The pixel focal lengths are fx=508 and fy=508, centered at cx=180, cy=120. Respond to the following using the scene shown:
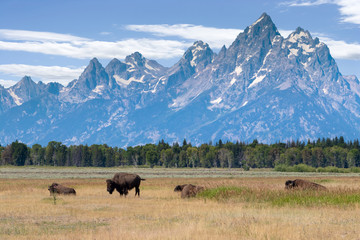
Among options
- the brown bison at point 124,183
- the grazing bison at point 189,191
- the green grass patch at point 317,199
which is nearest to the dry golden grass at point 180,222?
the green grass patch at point 317,199

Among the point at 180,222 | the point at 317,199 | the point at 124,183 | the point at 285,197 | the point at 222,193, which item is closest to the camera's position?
the point at 180,222

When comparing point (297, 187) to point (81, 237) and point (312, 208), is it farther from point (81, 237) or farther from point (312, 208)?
point (81, 237)

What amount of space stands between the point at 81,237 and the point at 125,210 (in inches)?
420

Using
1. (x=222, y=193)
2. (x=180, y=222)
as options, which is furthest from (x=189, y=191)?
Result: (x=180, y=222)

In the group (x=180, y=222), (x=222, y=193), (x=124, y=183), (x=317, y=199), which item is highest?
(x=124, y=183)

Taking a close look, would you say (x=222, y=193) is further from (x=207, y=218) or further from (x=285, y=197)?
(x=207, y=218)

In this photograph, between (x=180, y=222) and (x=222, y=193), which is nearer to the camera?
(x=180, y=222)

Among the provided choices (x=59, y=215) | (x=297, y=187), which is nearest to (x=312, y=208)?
(x=297, y=187)

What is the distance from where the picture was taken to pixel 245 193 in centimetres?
3669

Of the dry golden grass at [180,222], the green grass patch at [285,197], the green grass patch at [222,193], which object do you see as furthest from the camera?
the green grass patch at [222,193]

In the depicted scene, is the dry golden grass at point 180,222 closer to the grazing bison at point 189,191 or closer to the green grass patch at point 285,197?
the green grass patch at point 285,197

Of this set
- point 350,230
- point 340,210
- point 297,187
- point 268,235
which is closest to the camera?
point 268,235

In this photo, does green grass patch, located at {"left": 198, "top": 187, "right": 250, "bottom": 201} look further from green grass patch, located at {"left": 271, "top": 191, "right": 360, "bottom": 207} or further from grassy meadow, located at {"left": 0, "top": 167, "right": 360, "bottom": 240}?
green grass patch, located at {"left": 271, "top": 191, "right": 360, "bottom": 207}

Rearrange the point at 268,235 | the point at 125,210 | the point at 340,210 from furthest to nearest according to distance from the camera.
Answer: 1. the point at 125,210
2. the point at 340,210
3. the point at 268,235
